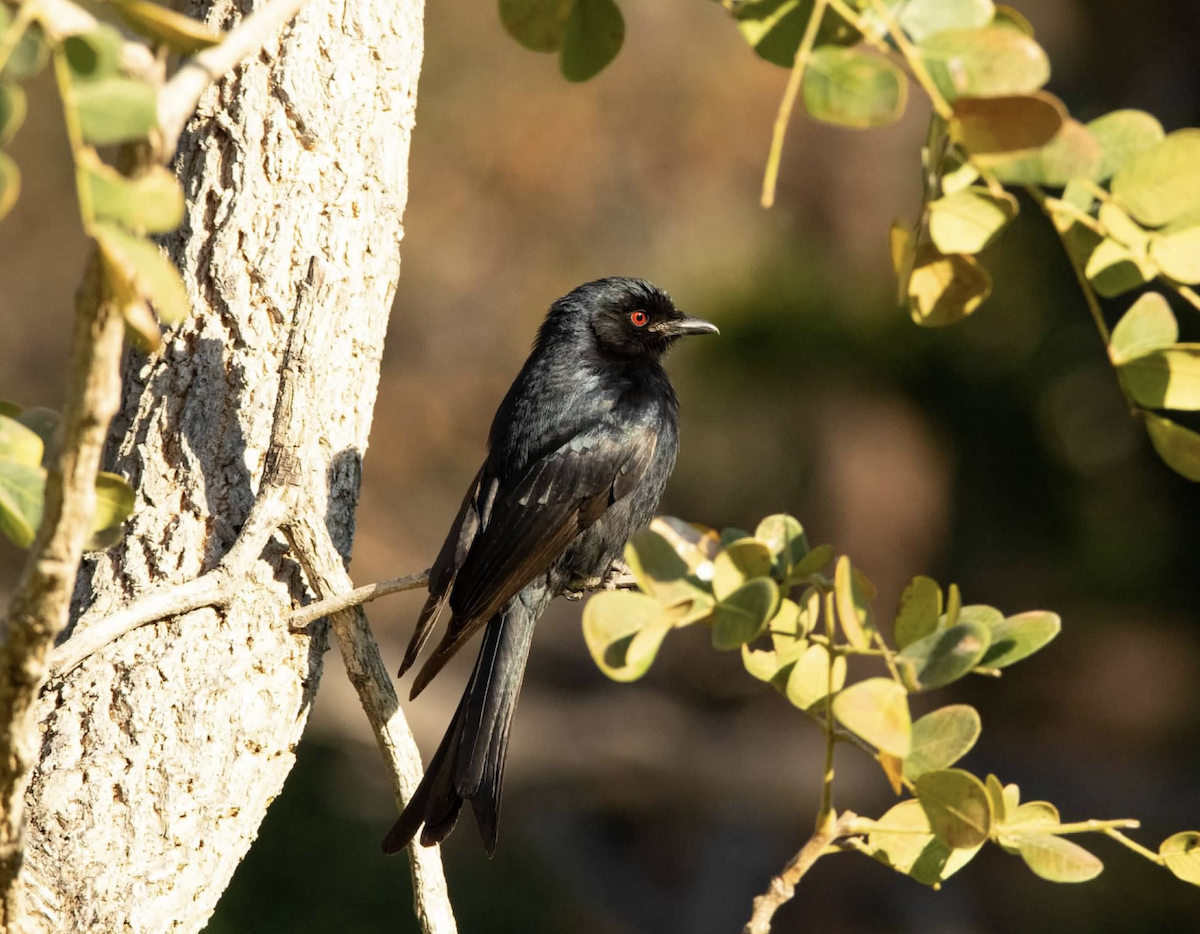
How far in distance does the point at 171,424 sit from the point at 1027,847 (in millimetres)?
1999

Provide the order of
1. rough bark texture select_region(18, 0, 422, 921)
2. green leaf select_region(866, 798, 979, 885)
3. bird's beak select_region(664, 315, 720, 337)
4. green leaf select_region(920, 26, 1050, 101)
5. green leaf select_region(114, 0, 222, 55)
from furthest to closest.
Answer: bird's beak select_region(664, 315, 720, 337) → rough bark texture select_region(18, 0, 422, 921) → green leaf select_region(866, 798, 979, 885) → green leaf select_region(920, 26, 1050, 101) → green leaf select_region(114, 0, 222, 55)

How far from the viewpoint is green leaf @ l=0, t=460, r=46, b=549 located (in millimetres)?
1499

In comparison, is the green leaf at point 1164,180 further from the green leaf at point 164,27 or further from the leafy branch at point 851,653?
the green leaf at point 164,27

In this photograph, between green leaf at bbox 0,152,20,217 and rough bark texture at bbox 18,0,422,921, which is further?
rough bark texture at bbox 18,0,422,921

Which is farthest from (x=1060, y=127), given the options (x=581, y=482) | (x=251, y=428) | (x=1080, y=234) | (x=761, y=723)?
(x=761, y=723)

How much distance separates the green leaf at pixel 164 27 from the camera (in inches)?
49.6

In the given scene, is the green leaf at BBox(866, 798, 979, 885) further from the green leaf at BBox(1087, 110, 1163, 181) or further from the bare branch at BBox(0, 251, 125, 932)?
the bare branch at BBox(0, 251, 125, 932)

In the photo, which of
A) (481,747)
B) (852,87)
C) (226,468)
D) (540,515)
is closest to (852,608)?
(852,87)

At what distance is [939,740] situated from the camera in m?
1.57

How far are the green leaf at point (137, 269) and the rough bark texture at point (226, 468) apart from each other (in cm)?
165

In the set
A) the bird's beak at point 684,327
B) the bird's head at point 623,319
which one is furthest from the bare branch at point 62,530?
the bird's beak at point 684,327

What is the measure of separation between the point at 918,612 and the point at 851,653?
0.67ft

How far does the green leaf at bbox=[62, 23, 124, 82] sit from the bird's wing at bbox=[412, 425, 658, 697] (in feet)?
7.18

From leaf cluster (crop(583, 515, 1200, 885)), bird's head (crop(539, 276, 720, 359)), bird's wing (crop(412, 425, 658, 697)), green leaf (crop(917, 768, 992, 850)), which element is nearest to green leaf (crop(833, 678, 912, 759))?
leaf cluster (crop(583, 515, 1200, 885))
